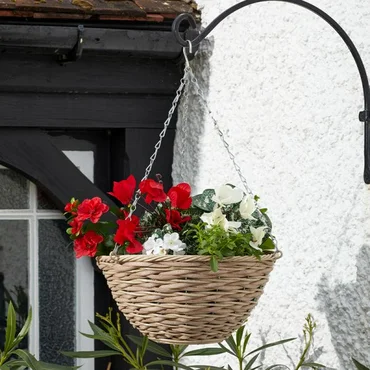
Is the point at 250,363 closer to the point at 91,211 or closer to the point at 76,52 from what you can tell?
the point at 91,211

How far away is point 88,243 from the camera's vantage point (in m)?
3.12

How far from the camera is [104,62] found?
413 cm

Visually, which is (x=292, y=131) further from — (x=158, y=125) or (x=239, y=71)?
(x=158, y=125)

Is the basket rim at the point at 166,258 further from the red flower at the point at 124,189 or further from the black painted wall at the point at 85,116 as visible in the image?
the black painted wall at the point at 85,116

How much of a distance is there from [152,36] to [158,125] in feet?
1.29

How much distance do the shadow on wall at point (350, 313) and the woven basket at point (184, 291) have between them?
2.24ft

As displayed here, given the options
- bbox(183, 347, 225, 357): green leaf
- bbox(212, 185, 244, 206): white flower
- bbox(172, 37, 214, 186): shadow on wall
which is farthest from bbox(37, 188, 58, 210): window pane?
bbox(212, 185, 244, 206): white flower

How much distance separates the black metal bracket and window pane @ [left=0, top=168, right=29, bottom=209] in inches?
21.5

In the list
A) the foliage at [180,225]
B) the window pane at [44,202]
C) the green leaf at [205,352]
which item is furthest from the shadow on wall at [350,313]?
the window pane at [44,202]

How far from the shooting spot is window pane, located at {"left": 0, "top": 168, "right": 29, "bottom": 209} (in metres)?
4.24

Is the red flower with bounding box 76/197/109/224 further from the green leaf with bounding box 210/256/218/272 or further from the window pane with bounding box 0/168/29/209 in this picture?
the window pane with bounding box 0/168/29/209

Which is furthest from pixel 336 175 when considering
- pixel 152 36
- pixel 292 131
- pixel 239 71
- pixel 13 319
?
pixel 13 319

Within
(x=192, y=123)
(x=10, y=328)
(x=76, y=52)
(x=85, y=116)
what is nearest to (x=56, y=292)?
(x=10, y=328)

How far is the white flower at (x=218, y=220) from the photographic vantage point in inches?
118
